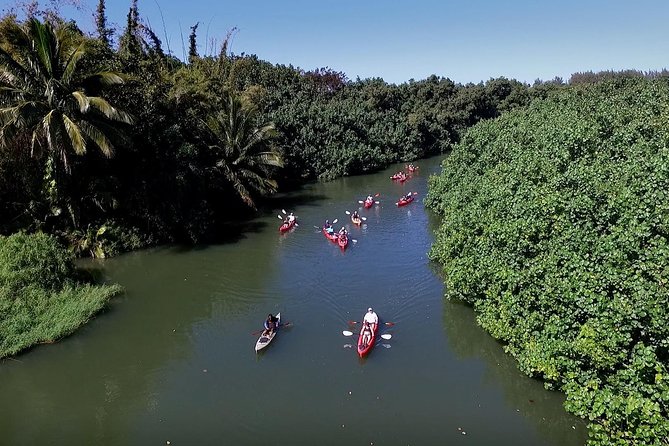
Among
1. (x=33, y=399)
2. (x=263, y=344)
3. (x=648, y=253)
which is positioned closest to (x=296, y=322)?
(x=263, y=344)

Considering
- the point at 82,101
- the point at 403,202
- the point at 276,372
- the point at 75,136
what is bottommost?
the point at 276,372

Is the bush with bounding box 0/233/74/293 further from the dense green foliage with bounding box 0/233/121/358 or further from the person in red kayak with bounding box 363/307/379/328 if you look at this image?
the person in red kayak with bounding box 363/307/379/328

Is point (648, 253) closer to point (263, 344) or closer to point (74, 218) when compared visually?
point (263, 344)

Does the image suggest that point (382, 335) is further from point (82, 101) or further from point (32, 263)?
point (82, 101)

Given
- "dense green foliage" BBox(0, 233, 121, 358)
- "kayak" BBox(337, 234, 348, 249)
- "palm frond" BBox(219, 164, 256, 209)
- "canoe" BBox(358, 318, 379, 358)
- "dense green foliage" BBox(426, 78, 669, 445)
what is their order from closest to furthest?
"dense green foliage" BBox(426, 78, 669, 445)
"canoe" BBox(358, 318, 379, 358)
"dense green foliage" BBox(0, 233, 121, 358)
"kayak" BBox(337, 234, 348, 249)
"palm frond" BBox(219, 164, 256, 209)

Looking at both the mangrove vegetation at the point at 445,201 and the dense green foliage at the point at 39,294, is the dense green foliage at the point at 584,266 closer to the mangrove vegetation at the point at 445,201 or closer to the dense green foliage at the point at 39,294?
the mangrove vegetation at the point at 445,201

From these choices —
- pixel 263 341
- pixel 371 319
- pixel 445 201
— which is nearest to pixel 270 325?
pixel 263 341

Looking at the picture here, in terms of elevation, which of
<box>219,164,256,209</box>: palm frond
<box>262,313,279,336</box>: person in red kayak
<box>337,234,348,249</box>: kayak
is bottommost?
<box>262,313,279,336</box>: person in red kayak

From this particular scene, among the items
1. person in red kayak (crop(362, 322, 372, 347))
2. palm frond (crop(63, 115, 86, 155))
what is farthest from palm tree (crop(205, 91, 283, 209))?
person in red kayak (crop(362, 322, 372, 347))
